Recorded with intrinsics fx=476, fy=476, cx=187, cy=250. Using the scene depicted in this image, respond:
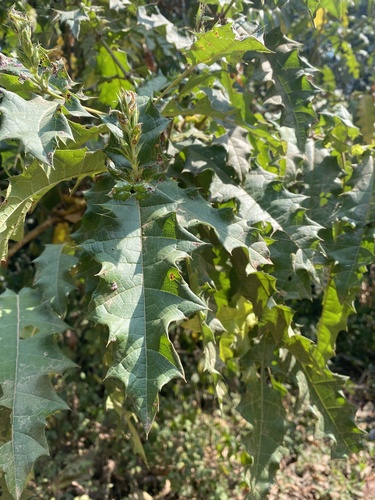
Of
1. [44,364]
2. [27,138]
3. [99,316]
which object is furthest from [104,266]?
[44,364]

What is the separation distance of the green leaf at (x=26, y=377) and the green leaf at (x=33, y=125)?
→ 0.47 metres

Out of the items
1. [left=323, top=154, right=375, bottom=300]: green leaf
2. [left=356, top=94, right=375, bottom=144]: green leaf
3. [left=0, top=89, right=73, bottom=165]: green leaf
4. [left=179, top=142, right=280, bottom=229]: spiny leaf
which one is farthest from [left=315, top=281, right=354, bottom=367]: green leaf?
[left=0, top=89, right=73, bottom=165]: green leaf

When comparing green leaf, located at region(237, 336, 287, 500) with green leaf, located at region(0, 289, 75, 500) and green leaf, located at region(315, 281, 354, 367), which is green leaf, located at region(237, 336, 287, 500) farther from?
green leaf, located at region(0, 289, 75, 500)

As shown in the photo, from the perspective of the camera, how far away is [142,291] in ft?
2.62

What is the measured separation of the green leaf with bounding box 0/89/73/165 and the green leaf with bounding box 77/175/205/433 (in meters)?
0.15

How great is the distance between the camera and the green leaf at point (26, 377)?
90cm

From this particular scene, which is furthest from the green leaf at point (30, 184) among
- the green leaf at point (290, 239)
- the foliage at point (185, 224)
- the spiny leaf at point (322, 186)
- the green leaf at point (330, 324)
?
the green leaf at point (330, 324)

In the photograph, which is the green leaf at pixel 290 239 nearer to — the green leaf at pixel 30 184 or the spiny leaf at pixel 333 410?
the spiny leaf at pixel 333 410

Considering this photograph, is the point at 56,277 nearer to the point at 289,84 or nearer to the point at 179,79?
the point at 179,79

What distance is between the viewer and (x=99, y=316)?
29.9 inches

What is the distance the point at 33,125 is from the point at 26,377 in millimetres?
522

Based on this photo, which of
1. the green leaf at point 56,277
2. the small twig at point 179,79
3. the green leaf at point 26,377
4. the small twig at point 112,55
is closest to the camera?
the green leaf at point 26,377

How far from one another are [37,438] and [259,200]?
0.70 m

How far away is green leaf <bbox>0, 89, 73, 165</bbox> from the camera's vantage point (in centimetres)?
78
